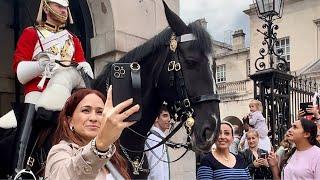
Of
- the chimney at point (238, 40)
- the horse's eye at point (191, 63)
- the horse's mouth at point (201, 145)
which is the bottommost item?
the horse's mouth at point (201, 145)

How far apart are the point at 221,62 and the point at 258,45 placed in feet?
15.2

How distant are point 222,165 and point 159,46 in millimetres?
1339

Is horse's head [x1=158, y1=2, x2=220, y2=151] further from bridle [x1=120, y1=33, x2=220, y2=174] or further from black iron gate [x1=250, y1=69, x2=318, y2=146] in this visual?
black iron gate [x1=250, y1=69, x2=318, y2=146]

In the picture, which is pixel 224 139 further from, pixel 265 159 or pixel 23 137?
pixel 23 137

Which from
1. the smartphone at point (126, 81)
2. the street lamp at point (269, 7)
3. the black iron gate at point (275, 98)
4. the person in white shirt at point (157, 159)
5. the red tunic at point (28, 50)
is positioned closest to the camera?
the smartphone at point (126, 81)

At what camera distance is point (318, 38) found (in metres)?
32.1

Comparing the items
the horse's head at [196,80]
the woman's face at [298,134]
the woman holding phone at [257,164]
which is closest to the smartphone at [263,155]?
the woman holding phone at [257,164]

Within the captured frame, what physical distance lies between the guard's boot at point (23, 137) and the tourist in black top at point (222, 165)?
175cm

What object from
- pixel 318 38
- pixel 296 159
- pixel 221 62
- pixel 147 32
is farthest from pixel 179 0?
pixel 221 62

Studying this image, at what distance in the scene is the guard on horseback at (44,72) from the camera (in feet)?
12.8

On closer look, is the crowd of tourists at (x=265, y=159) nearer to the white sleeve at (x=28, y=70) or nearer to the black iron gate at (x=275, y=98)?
the white sleeve at (x=28, y=70)

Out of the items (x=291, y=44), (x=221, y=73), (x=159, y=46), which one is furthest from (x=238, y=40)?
(x=159, y=46)

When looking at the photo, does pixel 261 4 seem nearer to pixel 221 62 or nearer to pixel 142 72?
pixel 142 72

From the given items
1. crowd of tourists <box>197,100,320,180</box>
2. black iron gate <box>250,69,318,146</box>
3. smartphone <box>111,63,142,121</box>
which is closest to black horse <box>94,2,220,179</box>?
smartphone <box>111,63,142,121</box>
